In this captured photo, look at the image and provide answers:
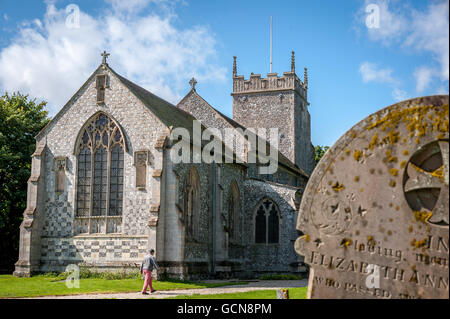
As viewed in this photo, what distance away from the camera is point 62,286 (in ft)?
70.8

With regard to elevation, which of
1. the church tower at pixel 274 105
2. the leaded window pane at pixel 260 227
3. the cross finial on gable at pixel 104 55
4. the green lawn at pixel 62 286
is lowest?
the green lawn at pixel 62 286

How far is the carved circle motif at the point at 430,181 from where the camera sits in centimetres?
696

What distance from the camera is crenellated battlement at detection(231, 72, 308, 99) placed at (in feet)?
160

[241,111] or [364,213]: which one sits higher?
[241,111]

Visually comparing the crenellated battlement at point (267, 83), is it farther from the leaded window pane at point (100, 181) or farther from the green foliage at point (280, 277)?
the leaded window pane at point (100, 181)

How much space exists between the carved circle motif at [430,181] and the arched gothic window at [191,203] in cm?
1992

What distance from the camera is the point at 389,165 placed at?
737 centimetres

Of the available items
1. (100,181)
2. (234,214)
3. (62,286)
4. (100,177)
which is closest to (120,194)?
(100,181)

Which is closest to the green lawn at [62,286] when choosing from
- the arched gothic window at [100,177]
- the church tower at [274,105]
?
the arched gothic window at [100,177]

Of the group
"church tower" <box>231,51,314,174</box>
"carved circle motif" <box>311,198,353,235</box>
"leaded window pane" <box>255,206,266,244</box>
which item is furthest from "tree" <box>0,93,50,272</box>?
"carved circle motif" <box>311,198,353,235</box>

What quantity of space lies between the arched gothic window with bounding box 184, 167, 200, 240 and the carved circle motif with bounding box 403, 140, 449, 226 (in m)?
19.9
